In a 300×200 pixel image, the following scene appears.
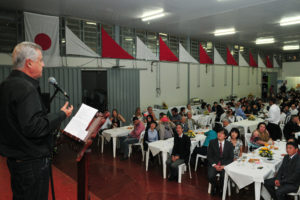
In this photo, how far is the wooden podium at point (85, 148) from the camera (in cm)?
170

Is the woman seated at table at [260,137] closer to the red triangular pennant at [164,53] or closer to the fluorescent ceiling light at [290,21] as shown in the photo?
the fluorescent ceiling light at [290,21]

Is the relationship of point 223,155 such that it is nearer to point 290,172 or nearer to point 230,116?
point 290,172

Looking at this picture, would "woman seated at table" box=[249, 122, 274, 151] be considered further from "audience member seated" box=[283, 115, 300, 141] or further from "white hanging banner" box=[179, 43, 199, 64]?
"white hanging banner" box=[179, 43, 199, 64]

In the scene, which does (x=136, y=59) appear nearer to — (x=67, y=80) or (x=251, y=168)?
(x=67, y=80)

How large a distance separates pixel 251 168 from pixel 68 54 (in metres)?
7.29

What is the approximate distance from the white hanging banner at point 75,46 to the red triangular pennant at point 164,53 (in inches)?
142

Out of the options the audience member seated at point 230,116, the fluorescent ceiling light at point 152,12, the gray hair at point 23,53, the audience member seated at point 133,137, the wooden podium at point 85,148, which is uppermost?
the fluorescent ceiling light at point 152,12

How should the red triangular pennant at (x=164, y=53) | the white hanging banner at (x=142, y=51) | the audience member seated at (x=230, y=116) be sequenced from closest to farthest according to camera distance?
the audience member seated at (x=230, y=116) < the white hanging banner at (x=142, y=51) < the red triangular pennant at (x=164, y=53)

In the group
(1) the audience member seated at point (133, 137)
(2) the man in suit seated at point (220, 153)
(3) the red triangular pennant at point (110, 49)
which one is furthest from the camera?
(3) the red triangular pennant at point (110, 49)

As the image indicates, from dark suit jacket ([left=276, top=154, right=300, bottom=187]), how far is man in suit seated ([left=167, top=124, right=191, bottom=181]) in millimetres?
1972

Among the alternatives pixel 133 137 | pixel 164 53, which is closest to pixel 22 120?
pixel 133 137

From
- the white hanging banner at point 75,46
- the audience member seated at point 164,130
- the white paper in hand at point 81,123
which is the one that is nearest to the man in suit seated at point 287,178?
the audience member seated at point 164,130

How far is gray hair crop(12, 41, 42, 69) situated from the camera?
5.06ft

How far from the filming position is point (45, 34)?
312 inches
